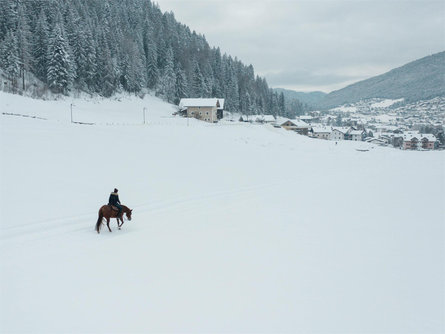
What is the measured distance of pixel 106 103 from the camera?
7131 centimetres

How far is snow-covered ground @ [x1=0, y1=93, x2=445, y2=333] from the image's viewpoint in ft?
23.1

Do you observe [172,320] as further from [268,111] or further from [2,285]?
[268,111]

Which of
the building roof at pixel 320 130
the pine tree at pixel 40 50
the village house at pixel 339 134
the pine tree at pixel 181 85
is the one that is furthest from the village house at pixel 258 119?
the pine tree at pixel 40 50

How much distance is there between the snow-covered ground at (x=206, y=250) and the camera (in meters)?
7.04

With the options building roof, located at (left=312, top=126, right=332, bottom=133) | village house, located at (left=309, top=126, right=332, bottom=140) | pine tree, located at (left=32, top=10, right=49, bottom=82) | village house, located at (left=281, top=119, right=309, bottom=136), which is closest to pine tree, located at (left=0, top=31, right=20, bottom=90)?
pine tree, located at (left=32, top=10, right=49, bottom=82)

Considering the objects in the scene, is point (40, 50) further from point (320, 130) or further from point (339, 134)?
point (339, 134)

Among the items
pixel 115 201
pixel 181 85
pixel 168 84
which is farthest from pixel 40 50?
pixel 115 201

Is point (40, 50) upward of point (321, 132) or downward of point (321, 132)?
upward

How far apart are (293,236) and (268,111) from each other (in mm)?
120547

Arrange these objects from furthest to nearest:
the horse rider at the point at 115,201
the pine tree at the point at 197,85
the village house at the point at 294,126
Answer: the village house at the point at 294,126 < the pine tree at the point at 197,85 < the horse rider at the point at 115,201

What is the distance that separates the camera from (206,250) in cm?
1055

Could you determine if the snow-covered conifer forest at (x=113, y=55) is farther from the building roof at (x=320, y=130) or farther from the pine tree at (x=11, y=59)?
the building roof at (x=320, y=130)

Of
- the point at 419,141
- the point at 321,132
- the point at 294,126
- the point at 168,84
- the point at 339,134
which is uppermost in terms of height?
the point at 168,84

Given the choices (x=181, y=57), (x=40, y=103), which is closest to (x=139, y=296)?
(x=40, y=103)
